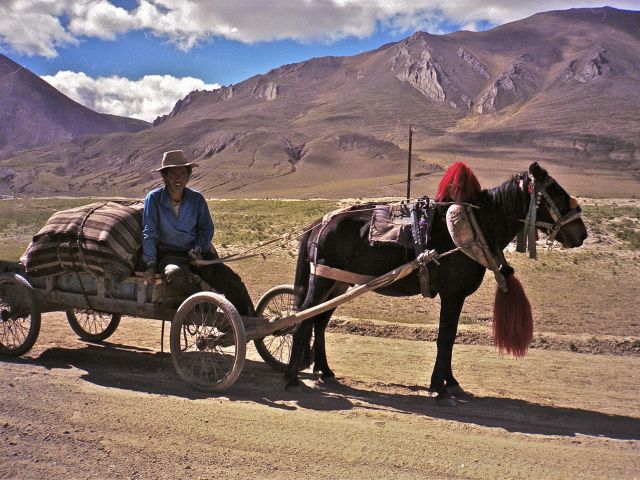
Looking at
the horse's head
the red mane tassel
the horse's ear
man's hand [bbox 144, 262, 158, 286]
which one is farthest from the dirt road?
the horse's ear

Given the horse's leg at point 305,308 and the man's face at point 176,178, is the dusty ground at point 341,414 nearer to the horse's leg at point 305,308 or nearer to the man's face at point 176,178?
the horse's leg at point 305,308

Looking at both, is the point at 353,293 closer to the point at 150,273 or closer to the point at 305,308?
the point at 305,308

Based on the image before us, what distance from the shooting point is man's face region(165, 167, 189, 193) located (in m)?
6.54

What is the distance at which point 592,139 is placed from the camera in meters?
121

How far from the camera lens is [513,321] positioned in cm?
600

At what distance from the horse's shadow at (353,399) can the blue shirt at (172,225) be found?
136 centimetres

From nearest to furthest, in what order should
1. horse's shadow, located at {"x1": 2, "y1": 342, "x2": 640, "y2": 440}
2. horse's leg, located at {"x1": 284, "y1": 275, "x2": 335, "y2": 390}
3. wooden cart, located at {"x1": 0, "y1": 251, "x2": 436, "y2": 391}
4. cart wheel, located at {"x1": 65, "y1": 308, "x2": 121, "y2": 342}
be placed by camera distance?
horse's shadow, located at {"x1": 2, "y1": 342, "x2": 640, "y2": 440}, wooden cart, located at {"x1": 0, "y1": 251, "x2": 436, "y2": 391}, horse's leg, located at {"x1": 284, "y1": 275, "x2": 335, "y2": 390}, cart wheel, located at {"x1": 65, "y1": 308, "x2": 121, "y2": 342}

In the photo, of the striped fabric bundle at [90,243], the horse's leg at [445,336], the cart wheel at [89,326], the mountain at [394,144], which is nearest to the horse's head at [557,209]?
the horse's leg at [445,336]

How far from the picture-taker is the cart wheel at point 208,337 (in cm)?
579

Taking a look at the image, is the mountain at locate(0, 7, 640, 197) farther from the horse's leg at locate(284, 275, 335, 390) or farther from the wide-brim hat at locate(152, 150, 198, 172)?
the horse's leg at locate(284, 275, 335, 390)

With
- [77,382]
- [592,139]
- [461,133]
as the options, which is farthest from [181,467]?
[461,133]

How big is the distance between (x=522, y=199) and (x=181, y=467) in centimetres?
409

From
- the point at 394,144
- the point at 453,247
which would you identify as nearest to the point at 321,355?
the point at 453,247

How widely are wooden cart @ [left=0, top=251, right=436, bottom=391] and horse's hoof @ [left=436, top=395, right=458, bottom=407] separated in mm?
1275
